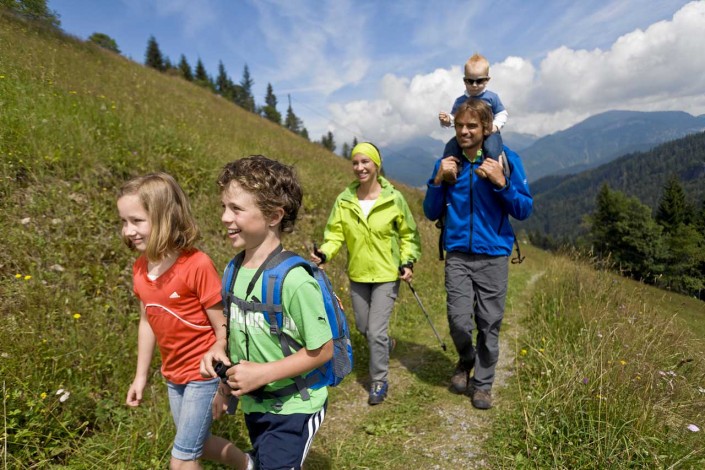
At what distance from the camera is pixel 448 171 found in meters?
3.37

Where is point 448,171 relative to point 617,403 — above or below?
above

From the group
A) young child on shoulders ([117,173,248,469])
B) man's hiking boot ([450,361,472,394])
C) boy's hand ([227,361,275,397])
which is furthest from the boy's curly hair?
man's hiking boot ([450,361,472,394])

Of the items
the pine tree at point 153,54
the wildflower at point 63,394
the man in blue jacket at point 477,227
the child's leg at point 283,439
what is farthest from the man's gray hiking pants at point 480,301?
the pine tree at point 153,54

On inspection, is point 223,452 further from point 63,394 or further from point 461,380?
point 461,380

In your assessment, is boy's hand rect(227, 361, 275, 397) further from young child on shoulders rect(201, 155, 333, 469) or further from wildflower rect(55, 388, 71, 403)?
wildflower rect(55, 388, 71, 403)

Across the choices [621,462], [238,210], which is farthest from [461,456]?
[238,210]

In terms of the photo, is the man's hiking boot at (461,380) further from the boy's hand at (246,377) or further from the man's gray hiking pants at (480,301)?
the boy's hand at (246,377)

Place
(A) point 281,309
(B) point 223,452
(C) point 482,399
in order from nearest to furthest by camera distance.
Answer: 1. (A) point 281,309
2. (B) point 223,452
3. (C) point 482,399

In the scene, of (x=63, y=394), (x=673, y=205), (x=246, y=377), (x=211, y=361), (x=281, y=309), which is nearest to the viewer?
(x=246, y=377)

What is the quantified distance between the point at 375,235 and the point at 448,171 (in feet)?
3.17

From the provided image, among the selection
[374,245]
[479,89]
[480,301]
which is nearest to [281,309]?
[374,245]

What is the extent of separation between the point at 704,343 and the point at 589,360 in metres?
1.29

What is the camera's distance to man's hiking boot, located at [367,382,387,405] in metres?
3.84

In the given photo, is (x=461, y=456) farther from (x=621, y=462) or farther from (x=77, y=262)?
(x=77, y=262)
